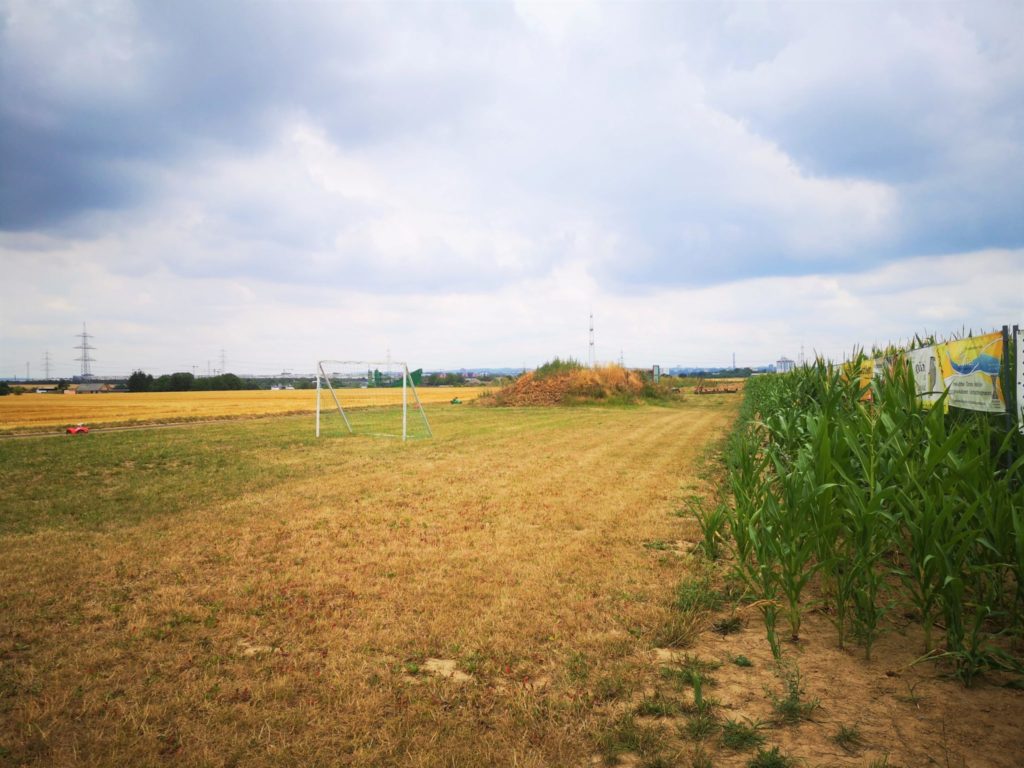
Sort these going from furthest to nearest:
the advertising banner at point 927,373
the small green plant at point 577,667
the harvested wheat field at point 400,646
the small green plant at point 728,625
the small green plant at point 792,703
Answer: the advertising banner at point 927,373 → the small green plant at point 728,625 → the small green plant at point 577,667 → the small green plant at point 792,703 → the harvested wheat field at point 400,646

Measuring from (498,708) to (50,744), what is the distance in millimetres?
2239

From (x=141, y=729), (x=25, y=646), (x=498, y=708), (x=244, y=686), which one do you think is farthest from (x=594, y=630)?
(x=25, y=646)

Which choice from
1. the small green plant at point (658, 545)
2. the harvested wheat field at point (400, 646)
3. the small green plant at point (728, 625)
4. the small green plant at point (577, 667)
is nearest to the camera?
the harvested wheat field at point (400, 646)

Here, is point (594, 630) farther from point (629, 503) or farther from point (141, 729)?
point (629, 503)

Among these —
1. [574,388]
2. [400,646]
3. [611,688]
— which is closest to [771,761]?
[611,688]

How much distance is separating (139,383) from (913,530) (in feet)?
214

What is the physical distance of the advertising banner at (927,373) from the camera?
15.7ft

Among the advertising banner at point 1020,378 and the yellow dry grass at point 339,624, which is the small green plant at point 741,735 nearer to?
the yellow dry grass at point 339,624

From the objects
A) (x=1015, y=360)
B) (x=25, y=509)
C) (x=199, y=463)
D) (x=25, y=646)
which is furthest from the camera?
(x=199, y=463)

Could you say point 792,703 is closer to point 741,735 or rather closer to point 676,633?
point 741,735

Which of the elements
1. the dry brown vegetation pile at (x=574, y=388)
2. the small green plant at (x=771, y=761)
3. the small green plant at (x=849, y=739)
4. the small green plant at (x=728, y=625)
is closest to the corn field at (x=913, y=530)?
the small green plant at (x=728, y=625)

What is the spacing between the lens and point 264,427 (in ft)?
62.3

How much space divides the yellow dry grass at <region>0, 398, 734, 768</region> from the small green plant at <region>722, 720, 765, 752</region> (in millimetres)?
527

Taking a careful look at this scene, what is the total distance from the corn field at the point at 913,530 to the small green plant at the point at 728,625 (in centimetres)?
26
